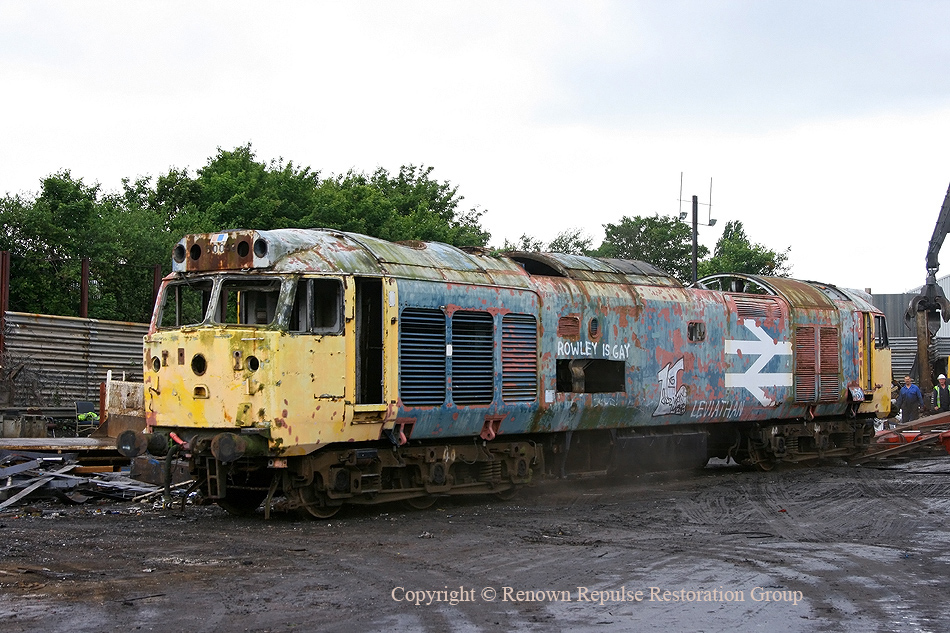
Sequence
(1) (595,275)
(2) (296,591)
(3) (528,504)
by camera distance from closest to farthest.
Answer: (2) (296,591) < (3) (528,504) < (1) (595,275)

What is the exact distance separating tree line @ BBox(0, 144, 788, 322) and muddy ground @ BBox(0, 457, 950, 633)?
16157 mm

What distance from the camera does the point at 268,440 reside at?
11125 mm

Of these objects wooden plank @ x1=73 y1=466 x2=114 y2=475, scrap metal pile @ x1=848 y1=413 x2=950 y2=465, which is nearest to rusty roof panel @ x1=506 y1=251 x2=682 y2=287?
scrap metal pile @ x1=848 y1=413 x2=950 y2=465

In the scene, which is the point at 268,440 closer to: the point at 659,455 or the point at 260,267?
the point at 260,267

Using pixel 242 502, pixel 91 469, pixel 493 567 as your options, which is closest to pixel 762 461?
pixel 242 502

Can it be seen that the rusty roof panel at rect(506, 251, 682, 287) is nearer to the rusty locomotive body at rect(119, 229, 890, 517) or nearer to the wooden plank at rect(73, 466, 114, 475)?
the rusty locomotive body at rect(119, 229, 890, 517)

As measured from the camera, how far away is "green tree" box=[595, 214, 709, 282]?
5622 centimetres

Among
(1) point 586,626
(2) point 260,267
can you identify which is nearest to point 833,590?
(1) point 586,626

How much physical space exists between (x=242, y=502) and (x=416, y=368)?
2.58 metres

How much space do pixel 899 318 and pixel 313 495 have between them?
42302mm

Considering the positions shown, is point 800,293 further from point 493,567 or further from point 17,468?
point 17,468

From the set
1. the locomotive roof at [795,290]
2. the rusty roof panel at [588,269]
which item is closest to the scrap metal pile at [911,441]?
the locomotive roof at [795,290]

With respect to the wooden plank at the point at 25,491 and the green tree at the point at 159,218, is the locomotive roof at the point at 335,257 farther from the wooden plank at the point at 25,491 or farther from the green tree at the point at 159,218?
the green tree at the point at 159,218

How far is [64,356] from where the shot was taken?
24641mm
